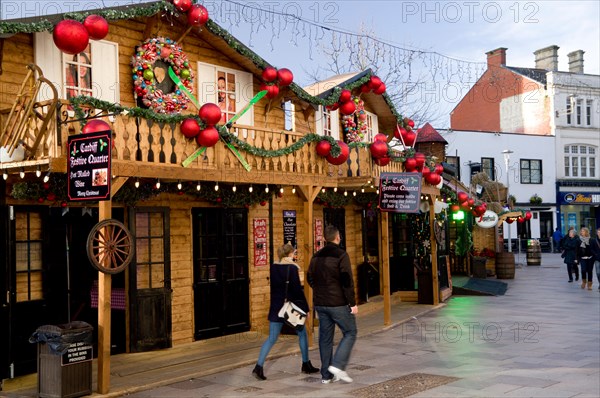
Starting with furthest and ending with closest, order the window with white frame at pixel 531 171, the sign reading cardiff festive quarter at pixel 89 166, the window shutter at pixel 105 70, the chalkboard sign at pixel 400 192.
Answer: the window with white frame at pixel 531 171 < the chalkboard sign at pixel 400 192 < the window shutter at pixel 105 70 < the sign reading cardiff festive quarter at pixel 89 166

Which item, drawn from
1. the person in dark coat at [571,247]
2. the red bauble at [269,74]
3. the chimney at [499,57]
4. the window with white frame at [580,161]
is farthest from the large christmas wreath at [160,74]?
the chimney at [499,57]

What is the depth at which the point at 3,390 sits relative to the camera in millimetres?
8602

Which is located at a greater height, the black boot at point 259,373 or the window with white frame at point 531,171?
the window with white frame at point 531,171

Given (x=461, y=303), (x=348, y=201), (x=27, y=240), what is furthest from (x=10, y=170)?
(x=461, y=303)

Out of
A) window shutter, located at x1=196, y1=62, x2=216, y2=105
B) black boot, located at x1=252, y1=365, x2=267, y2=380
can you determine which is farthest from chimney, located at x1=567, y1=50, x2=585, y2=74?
black boot, located at x1=252, y1=365, x2=267, y2=380

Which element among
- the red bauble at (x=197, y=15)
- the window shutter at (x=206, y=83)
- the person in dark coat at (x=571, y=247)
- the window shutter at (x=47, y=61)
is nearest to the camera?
the window shutter at (x=47, y=61)

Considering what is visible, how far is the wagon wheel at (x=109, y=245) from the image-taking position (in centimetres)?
796

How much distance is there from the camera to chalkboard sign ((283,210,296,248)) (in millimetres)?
14031

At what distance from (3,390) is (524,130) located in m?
40.6

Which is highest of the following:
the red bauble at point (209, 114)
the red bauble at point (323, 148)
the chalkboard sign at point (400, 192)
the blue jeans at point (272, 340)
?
the red bauble at point (209, 114)

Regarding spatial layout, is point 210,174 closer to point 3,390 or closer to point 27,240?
point 27,240

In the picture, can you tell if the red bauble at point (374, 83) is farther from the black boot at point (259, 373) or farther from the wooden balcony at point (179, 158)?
the black boot at point (259, 373)

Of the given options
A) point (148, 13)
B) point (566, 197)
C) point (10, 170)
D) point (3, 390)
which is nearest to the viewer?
point (10, 170)

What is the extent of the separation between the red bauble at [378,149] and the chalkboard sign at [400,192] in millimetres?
762
